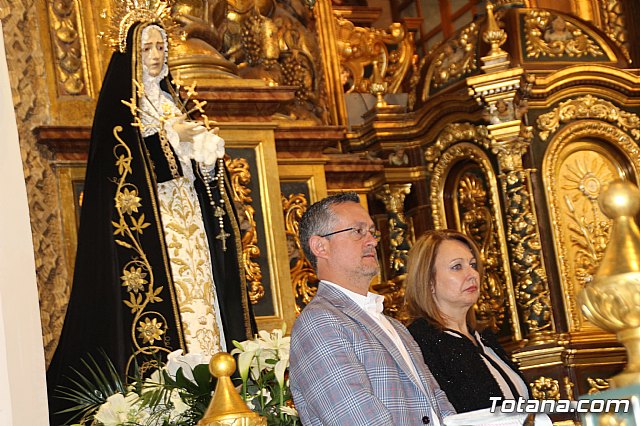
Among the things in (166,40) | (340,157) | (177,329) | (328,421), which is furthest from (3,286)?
(340,157)

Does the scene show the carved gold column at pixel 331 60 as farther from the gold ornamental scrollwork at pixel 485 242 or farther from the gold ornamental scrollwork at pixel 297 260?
the gold ornamental scrollwork at pixel 297 260

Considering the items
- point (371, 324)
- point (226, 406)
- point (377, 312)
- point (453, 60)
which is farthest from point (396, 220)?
point (226, 406)

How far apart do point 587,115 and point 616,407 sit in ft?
20.5

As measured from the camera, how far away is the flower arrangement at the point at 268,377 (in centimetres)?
364

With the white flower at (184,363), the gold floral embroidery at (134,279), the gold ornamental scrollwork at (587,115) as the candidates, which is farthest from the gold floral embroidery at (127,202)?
the gold ornamental scrollwork at (587,115)

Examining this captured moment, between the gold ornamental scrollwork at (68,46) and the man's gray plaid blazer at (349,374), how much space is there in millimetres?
2833

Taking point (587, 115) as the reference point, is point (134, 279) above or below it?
below

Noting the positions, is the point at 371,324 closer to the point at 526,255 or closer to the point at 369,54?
the point at 526,255

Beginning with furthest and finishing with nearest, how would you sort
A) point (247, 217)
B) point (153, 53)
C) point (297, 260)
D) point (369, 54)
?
1. point (369, 54)
2. point (297, 260)
3. point (247, 217)
4. point (153, 53)

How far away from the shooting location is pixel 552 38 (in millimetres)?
7621

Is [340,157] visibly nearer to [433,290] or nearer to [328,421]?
[433,290]

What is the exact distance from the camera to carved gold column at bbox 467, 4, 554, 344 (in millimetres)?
7203

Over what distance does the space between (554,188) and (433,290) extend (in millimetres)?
3287

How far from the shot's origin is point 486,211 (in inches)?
297
